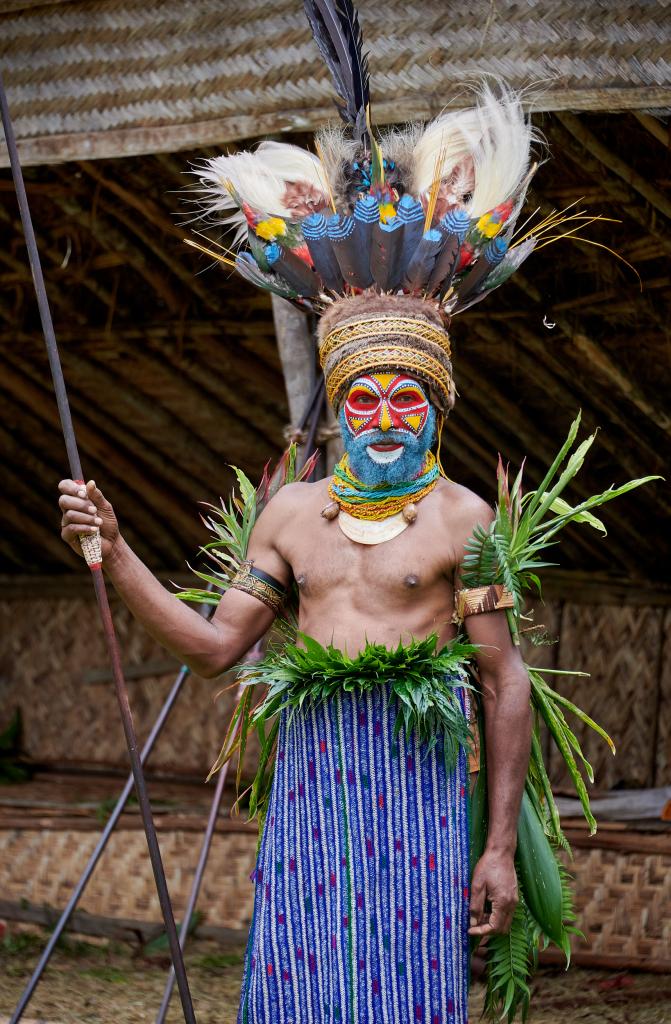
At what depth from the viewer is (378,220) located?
301 centimetres

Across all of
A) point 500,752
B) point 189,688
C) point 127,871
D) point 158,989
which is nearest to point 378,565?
point 500,752

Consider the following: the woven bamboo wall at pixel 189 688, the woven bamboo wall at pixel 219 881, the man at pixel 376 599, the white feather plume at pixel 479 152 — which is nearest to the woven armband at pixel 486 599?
the man at pixel 376 599

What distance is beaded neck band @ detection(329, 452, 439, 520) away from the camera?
9.82ft

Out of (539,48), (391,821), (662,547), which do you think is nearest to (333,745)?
(391,821)

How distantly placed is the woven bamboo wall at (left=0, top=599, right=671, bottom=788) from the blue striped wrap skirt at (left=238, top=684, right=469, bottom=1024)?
124 inches

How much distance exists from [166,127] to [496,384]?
209cm

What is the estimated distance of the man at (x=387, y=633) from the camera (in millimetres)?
2787

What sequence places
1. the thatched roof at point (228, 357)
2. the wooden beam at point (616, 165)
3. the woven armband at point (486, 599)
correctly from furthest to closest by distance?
the thatched roof at point (228, 357) < the wooden beam at point (616, 165) < the woven armband at point (486, 599)

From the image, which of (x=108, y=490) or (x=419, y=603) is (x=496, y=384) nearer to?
(x=108, y=490)

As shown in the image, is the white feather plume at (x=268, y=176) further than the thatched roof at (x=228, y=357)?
No

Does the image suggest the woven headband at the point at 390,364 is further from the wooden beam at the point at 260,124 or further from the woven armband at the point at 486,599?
the wooden beam at the point at 260,124

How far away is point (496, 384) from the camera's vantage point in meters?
5.70

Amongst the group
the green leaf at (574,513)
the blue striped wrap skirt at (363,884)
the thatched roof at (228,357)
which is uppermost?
the thatched roof at (228,357)

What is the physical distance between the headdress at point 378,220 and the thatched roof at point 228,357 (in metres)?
0.87
